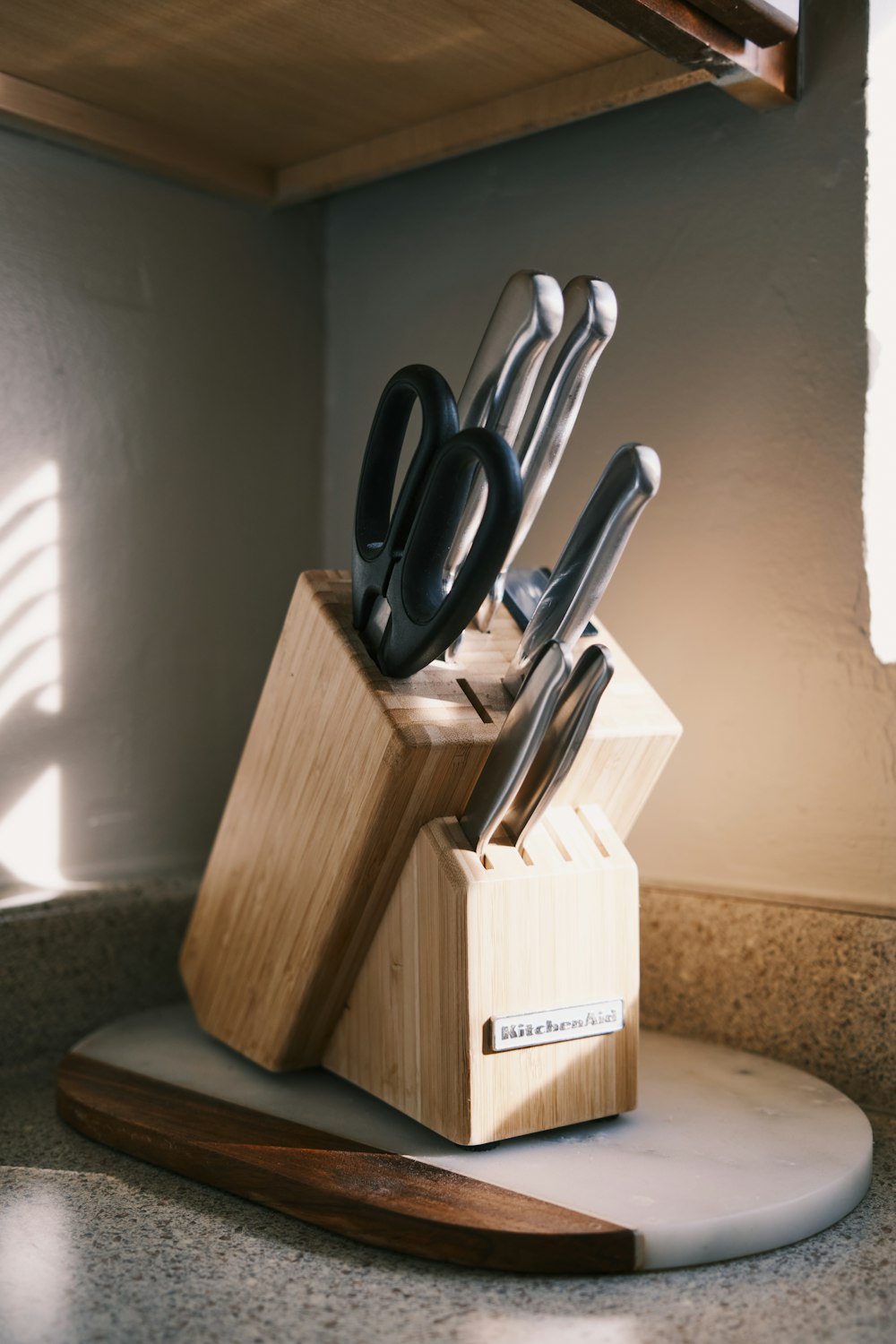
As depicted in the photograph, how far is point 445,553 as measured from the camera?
60cm

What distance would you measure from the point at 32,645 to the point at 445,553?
0.40 m

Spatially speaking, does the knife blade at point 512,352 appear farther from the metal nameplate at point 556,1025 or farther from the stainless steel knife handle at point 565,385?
the metal nameplate at point 556,1025

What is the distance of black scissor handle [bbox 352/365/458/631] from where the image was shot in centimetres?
59

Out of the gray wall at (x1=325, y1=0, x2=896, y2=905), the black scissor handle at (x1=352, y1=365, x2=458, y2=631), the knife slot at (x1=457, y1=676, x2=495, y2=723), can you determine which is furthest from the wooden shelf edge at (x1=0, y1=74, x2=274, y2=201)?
the knife slot at (x1=457, y1=676, x2=495, y2=723)

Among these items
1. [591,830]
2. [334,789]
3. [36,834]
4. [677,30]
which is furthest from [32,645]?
[677,30]

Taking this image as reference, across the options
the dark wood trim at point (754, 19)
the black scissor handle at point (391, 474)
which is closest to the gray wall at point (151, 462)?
the black scissor handle at point (391, 474)

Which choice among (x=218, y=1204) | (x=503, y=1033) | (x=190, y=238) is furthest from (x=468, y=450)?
(x=190, y=238)

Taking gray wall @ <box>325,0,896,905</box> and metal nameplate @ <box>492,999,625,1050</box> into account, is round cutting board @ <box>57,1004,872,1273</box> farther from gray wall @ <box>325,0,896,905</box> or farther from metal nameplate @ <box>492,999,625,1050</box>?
gray wall @ <box>325,0,896,905</box>

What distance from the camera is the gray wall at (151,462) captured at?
2.86 ft

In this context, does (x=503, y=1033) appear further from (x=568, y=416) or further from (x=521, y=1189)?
(x=568, y=416)

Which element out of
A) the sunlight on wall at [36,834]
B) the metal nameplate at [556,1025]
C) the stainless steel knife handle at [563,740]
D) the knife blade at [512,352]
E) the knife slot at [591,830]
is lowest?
the metal nameplate at [556,1025]

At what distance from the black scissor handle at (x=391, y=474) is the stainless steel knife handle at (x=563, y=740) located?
0.12m

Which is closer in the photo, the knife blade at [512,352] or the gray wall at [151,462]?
the knife blade at [512,352]

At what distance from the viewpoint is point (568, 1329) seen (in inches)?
18.5
